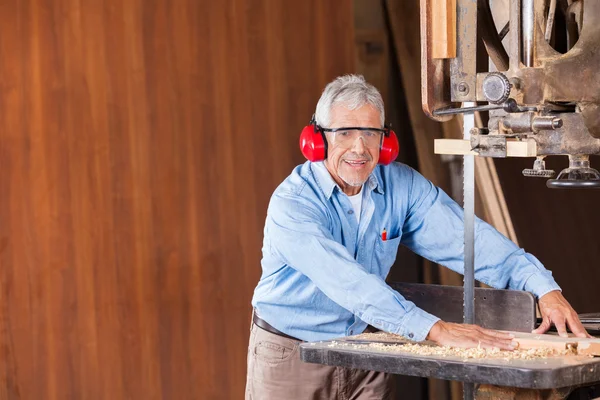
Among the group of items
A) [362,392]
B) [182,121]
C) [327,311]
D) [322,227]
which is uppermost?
[182,121]

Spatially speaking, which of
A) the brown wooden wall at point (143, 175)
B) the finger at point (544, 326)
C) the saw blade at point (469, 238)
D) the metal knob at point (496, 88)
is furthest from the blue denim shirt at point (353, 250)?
the brown wooden wall at point (143, 175)

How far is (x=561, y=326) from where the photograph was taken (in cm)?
286

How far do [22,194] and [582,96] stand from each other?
2.34 meters

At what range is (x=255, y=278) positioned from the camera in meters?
4.54

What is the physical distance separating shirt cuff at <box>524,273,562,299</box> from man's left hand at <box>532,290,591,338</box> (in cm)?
2

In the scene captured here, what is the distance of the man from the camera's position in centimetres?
308

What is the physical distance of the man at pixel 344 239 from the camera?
308cm

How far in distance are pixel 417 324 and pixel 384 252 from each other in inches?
25.4

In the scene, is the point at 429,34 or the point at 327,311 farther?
the point at 327,311

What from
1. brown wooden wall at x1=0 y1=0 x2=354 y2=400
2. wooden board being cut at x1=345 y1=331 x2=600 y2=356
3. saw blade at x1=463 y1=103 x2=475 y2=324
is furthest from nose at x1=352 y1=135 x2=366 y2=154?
brown wooden wall at x1=0 y1=0 x2=354 y2=400

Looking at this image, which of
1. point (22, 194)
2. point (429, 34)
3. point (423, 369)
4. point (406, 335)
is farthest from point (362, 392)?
point (22, 194)

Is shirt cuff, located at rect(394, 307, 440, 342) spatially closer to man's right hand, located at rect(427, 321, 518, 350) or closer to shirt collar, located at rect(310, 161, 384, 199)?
man's right hand, located at rect(427, 321, 518, 350)

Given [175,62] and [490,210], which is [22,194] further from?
[490,210]

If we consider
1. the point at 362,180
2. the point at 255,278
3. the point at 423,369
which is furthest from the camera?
the point at 255,278
